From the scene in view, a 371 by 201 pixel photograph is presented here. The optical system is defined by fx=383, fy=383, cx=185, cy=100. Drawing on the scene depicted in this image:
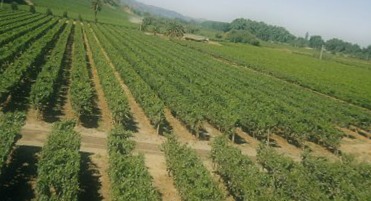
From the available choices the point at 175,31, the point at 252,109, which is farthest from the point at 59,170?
the point at 175,31

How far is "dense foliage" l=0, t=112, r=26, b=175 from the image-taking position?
749 inches

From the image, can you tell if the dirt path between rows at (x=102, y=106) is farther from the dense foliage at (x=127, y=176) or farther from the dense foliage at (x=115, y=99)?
the dense foliage at (x=127, y=176)

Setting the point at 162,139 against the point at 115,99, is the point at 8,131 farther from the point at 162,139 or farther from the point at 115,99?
the point at 162,139

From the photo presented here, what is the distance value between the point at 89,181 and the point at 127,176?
3.73 m

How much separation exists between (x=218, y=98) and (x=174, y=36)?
111 m

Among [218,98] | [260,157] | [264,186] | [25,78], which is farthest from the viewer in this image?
[218,98]

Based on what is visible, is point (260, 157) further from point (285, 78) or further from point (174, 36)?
point (174, 36)

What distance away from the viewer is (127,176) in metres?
19.0

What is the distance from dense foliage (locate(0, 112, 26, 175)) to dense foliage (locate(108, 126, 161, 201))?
5.21 m

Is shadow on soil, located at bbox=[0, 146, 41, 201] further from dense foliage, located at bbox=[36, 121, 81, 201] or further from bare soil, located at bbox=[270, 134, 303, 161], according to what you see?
bare soil, located at bbox=[270, 134, 303, 161]

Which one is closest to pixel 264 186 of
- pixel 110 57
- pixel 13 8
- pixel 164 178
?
pixel 164 178

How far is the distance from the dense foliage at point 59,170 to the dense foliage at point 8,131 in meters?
1.73

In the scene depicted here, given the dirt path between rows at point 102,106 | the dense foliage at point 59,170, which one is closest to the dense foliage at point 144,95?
the dirt path between rows at point 102,106

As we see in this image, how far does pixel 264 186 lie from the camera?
21.0m
